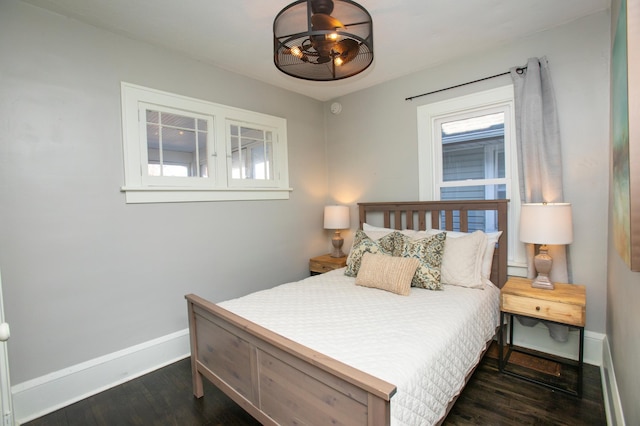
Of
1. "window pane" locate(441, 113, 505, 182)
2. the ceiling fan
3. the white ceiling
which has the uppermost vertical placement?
the white ceiling

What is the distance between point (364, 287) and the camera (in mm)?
2479

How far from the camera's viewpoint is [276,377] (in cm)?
152

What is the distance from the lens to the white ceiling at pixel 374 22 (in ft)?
6.76

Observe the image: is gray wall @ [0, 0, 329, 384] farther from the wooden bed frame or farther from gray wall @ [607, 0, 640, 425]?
gray wall @ [607, 0, 640, 425]

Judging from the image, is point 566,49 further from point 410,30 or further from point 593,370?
point 593,370

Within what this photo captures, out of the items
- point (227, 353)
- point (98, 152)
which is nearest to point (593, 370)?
point (227, 353)

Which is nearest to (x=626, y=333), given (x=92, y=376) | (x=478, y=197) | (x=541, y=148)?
(x=541, y=148)

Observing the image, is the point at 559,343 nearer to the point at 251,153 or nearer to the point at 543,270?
the point at 543,270

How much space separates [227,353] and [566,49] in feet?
10.7

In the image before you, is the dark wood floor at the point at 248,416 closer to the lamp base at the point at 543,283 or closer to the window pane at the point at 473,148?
the lamp base at the point at 543,283

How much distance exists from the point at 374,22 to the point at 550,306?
7.70ft

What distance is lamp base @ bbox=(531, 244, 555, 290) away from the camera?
7.33 feet

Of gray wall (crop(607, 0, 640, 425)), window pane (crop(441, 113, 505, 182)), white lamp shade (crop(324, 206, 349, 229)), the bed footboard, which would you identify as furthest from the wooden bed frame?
window pane (crop(441, 113, 505, 182))

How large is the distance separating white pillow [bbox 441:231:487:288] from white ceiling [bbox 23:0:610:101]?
64.0 inches
